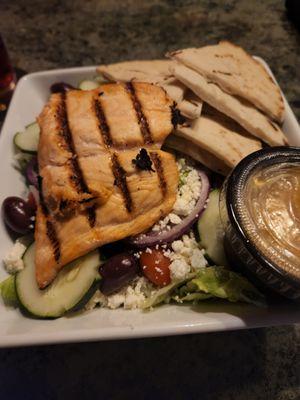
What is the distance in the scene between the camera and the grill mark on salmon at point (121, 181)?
234cm

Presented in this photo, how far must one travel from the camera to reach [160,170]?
2.45m

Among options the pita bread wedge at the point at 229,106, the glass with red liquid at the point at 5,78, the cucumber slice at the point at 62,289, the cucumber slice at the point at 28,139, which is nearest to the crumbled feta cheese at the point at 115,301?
the cucumber slice at the point at 62,289

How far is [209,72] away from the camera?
9.25 feet

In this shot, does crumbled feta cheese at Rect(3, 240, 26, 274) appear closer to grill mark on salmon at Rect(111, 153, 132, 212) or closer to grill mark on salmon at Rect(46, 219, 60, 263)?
grill mark on salmon at Rect(46, 219, 60, 263)

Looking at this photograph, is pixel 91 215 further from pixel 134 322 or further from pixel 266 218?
pixel 266 218

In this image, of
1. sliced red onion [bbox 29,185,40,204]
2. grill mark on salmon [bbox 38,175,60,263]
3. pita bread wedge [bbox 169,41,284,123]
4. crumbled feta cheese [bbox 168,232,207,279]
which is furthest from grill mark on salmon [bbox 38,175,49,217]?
pita bread wedge [bbox 169,41,284,123]

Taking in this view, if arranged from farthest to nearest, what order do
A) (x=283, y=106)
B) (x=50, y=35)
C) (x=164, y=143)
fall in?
1. (x=50, y=35)
2. (x=283, y=106)
3. (x=164, y=143)

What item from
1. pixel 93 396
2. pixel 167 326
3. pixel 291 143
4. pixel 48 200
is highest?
pixel 48 200

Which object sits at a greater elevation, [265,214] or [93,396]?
[265,214]

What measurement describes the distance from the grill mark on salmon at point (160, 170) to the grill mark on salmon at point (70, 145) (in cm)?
44

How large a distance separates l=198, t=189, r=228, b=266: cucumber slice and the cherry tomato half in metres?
0.27

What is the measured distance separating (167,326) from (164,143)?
4.11ft

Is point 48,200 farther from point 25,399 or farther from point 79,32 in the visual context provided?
point 79,32

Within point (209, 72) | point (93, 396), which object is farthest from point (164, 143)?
point (93, 396)
